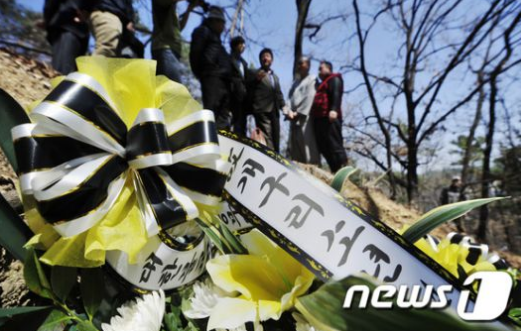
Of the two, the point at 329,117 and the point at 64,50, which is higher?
the point at 64,50

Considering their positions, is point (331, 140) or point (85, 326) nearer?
point (85, 326)

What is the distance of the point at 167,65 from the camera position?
1462 millimetres

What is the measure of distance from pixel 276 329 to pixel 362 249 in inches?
2.4

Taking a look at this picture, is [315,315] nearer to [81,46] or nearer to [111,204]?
[111,204]

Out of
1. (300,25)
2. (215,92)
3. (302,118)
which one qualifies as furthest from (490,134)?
(300,25)

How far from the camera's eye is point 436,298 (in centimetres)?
13

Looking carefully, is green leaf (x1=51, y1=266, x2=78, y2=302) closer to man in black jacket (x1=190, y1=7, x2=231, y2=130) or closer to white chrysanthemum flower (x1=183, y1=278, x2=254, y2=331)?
white chrysanthemum flower (x1=183, y1=278, x2=254, y2=331)

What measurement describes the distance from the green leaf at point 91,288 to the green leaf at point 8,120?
85mm

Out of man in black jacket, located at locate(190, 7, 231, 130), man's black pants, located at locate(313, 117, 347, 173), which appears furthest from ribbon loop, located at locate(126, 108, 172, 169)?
man's black pants, located at locate(313, 117, 347, 173)

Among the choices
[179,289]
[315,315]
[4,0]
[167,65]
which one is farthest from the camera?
[4,0]

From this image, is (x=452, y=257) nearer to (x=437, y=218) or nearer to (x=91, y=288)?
(x=437, y=218)

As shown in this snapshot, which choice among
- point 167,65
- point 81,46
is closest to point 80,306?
point 167,65

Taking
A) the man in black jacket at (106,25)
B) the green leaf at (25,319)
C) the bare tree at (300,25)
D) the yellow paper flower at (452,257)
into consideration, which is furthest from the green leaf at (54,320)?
the man in black jacket at (106,25)

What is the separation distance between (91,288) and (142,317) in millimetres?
45
